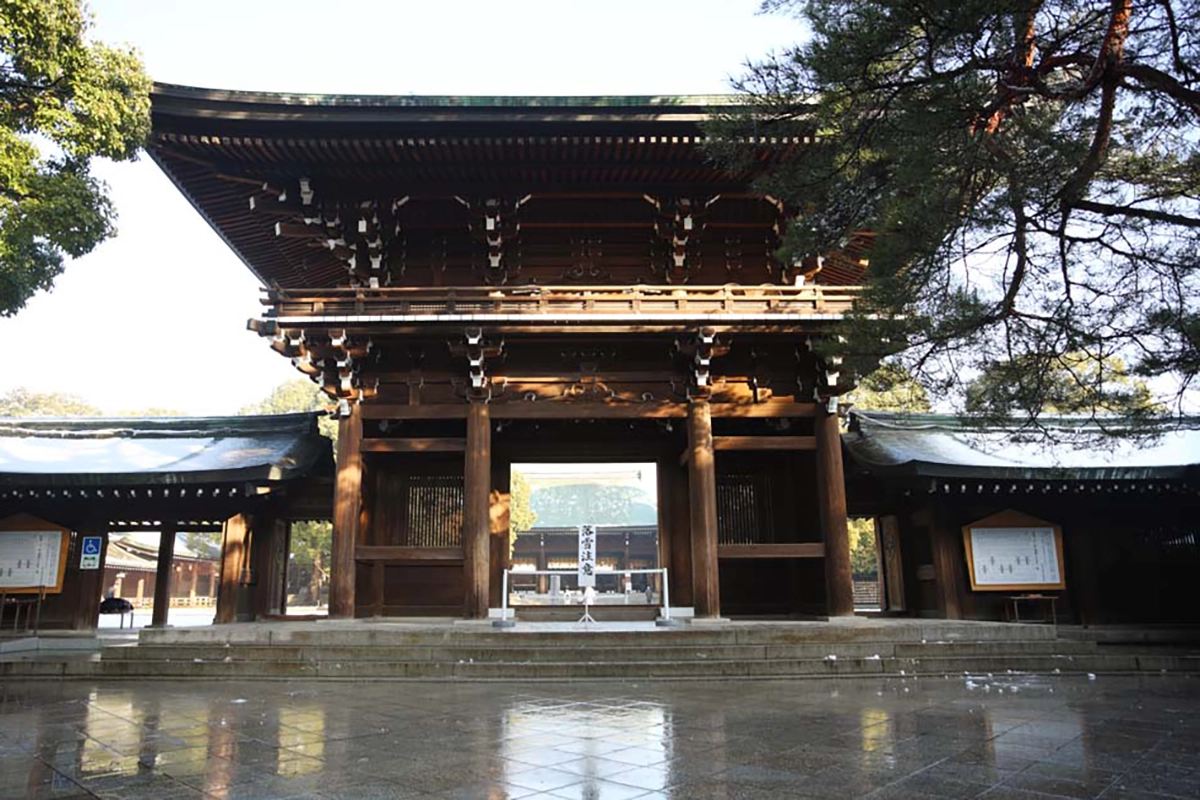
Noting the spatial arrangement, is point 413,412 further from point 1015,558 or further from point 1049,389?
point 1015,558

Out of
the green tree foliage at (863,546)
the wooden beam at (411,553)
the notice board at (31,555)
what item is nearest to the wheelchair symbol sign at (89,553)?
the notice board at (31,555)

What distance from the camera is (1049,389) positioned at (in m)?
7.80

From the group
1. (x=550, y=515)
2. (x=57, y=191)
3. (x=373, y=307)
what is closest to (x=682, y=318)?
(x=373, y=307)

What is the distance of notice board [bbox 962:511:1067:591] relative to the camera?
13.6m

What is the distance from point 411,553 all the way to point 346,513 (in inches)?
49.9

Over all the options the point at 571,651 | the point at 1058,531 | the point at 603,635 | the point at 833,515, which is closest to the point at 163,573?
the point at 571,651

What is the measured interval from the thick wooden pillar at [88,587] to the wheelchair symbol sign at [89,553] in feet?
0.22

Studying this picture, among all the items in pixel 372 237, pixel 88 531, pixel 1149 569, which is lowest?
pixel 1149 569

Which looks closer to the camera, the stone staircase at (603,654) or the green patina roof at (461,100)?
the stone staircase at (603,654)

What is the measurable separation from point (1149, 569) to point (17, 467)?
21.5 metres

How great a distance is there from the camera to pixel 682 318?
12148mm

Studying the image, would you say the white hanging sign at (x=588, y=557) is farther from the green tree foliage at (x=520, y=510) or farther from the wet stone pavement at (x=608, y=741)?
the green tree foliage at (x=520, y=510)

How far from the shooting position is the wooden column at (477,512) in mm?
12242

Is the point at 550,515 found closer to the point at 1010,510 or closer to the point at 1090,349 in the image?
the point at 1010,510
